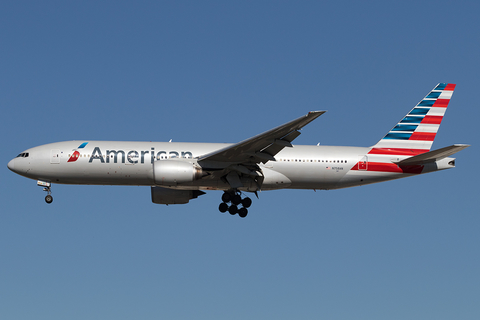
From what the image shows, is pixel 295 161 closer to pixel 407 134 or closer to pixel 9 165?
pixel 407 134

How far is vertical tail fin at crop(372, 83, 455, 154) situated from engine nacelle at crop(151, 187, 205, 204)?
10.8 m

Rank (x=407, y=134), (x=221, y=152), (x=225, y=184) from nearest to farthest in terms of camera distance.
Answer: (x=221, y=152) < (x=225, y=184) < (x=407, y=134)

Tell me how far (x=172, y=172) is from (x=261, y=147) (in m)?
4.51

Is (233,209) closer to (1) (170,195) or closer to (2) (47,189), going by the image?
(1) (170,195)

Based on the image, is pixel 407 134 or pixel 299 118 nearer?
pixel 299 118

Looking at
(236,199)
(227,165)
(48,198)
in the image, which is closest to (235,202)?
(236,199)

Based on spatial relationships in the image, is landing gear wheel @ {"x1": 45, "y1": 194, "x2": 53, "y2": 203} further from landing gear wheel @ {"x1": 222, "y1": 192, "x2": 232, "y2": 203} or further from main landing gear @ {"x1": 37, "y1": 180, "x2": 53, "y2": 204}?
landing gear wheel @ {"x1": 222, "y1": 192, "x2": 232, "y2": 203}

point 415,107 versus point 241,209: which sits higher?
point 415,107

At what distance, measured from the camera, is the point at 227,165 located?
98.5 ft

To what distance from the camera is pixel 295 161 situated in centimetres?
3125

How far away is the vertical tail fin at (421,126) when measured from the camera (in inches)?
1320

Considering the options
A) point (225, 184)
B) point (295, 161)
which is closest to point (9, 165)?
point (225, 184)

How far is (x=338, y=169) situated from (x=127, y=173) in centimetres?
1105

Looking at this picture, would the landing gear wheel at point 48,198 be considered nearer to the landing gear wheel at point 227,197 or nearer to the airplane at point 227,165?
the airplane at point 227,165
